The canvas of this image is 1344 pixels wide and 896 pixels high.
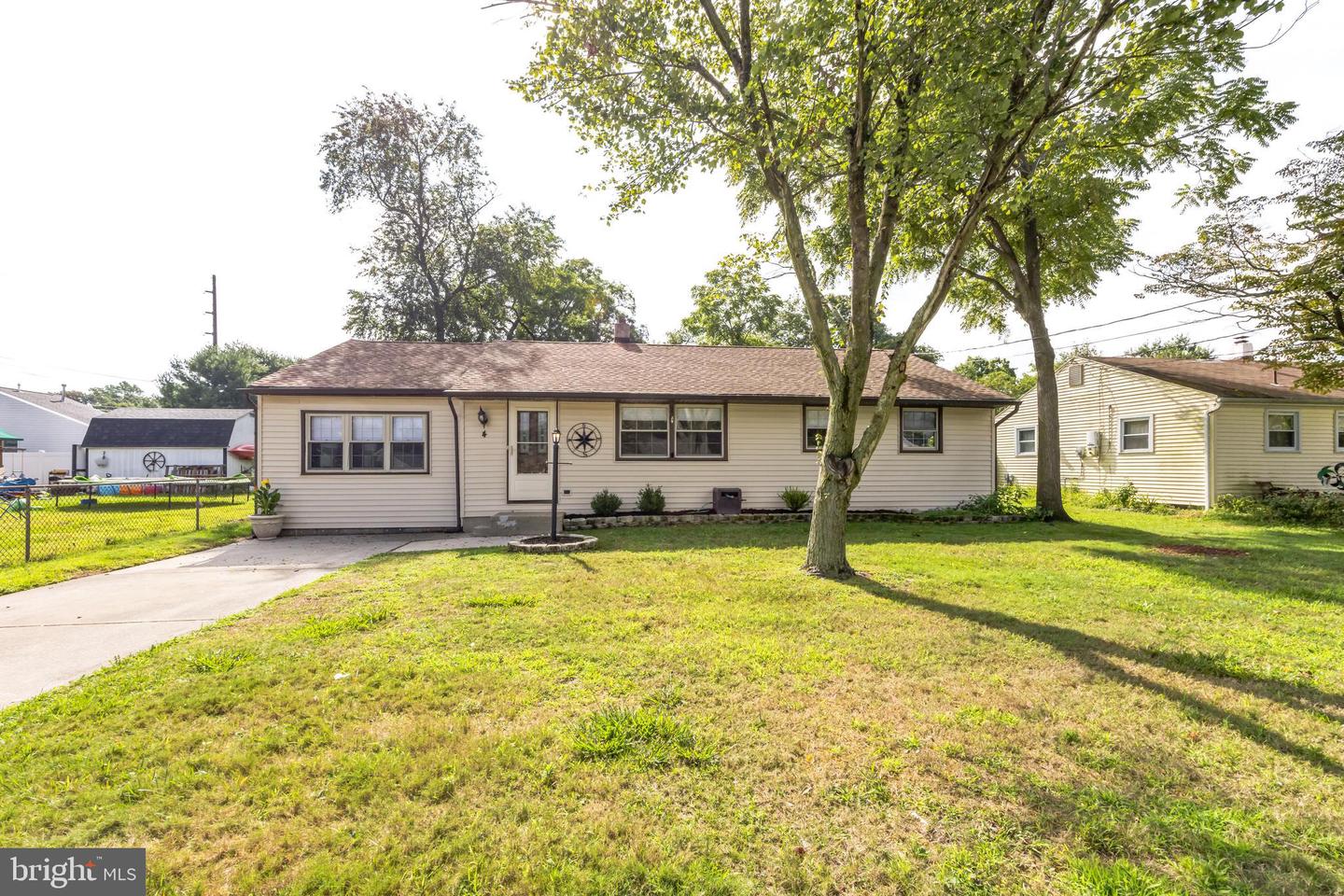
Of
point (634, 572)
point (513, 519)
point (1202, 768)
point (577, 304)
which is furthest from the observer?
point (577, 304)

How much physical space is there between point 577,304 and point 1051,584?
24339 mm

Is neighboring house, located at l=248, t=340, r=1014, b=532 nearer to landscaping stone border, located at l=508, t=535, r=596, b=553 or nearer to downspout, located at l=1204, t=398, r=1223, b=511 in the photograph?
landscaping stone border, located at l=508, t=535, r=596, b=553

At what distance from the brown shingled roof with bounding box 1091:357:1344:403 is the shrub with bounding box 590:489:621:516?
14.7m

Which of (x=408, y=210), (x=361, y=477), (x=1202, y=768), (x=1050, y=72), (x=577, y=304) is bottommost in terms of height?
(x=1202, y=768)

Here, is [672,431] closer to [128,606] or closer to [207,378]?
[128,606]

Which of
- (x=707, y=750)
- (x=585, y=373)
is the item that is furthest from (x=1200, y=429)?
(x=707, y=750)

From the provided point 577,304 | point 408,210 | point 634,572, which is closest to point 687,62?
point 634,572

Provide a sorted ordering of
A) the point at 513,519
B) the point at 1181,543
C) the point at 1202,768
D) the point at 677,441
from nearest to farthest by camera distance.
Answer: the point at 1202,768 < the point at 1181,543 < the point at 513,519 < the point at 677,441

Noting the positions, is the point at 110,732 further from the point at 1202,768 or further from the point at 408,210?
the point at 408,210

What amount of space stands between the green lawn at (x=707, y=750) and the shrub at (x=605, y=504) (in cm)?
583

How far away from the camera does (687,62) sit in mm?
6672

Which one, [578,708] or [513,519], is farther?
[513,519]

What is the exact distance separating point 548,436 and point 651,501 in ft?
7.92

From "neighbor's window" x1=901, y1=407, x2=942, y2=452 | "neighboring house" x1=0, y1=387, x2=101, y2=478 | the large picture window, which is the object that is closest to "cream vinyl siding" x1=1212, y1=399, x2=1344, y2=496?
"neighbor's window" x1=901, y1=407, x2=942, y2=452
